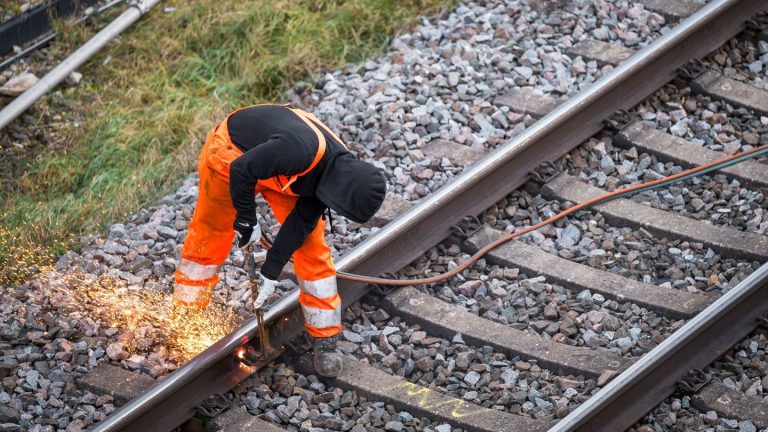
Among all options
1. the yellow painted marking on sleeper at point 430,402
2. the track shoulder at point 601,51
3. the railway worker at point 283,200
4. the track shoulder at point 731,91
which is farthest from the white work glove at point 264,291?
the track shoulder at point 731,91

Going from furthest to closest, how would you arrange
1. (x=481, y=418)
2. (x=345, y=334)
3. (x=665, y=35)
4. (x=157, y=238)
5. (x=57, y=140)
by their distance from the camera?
(x=57, y=140) < (x=665, y=35) < (x=157, y=238) < (x=345, y=334) < (x=481, y=418)

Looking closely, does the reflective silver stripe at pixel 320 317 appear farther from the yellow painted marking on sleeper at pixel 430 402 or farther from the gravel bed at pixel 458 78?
the gravel bed at pixel 458 78

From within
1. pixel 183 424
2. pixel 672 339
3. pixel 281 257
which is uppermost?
pixel 281 257

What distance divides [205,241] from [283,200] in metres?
0.52

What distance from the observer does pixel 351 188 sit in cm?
501

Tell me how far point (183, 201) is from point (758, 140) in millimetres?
3500

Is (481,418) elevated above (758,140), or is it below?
below

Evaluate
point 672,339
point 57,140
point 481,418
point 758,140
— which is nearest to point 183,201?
point 57,140

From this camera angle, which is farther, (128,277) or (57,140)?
(57,140)

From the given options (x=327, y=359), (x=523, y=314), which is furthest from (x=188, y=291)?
(x=523, y=314)

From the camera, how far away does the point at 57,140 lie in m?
7.56

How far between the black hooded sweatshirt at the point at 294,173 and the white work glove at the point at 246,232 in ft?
0.12

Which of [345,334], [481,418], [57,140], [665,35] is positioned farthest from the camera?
[57,140]

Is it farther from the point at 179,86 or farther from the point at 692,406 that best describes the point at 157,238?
the point at 692,406
